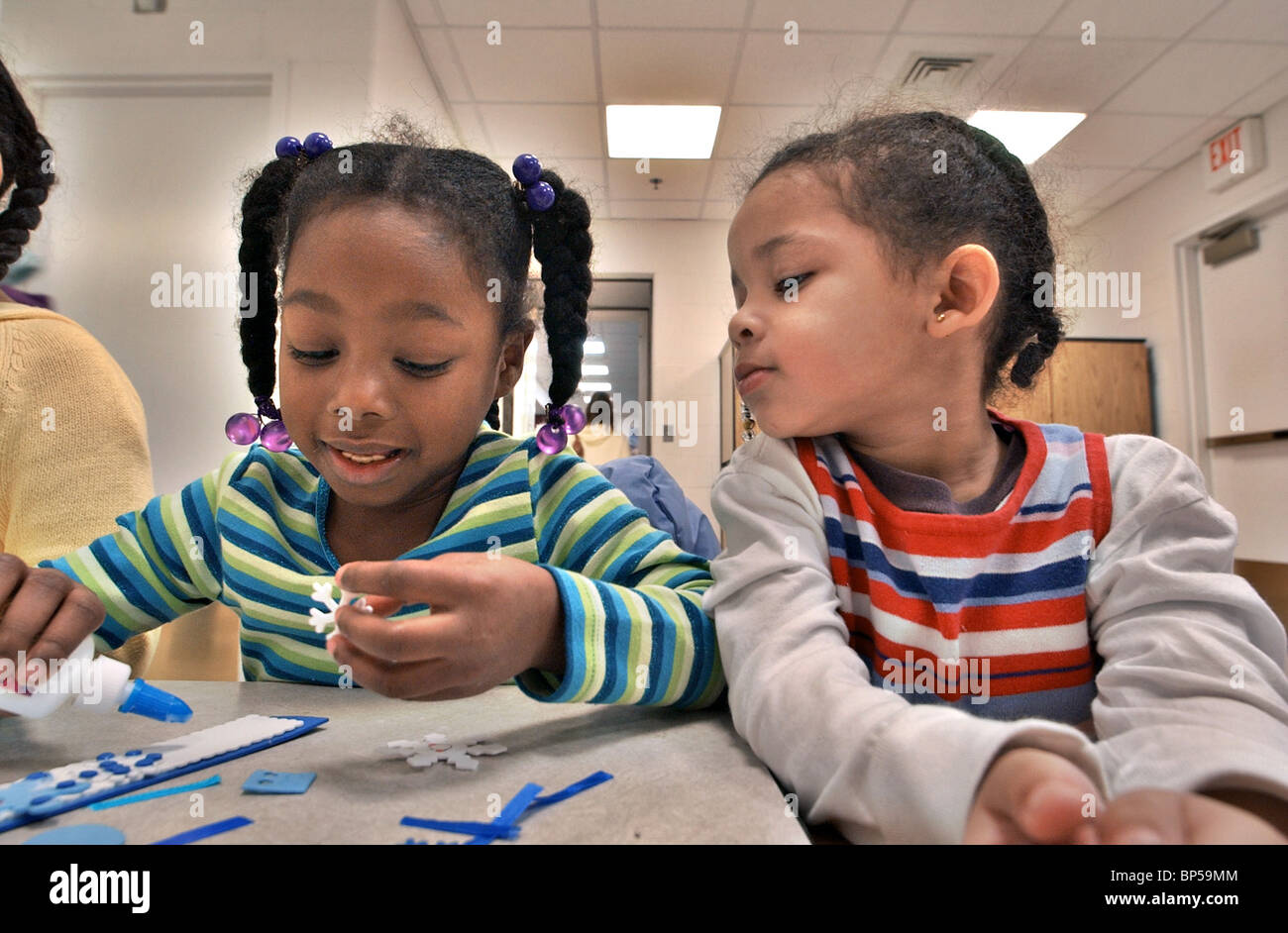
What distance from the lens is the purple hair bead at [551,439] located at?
725 mm

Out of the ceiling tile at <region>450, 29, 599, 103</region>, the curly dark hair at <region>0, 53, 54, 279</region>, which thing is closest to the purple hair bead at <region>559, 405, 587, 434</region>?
the curly dark hair at <region>0, 53, 54, 279</region>

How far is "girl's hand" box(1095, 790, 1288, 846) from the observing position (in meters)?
0.26

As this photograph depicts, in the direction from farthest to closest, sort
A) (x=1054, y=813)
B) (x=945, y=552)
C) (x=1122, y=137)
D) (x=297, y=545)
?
(x=1122, y=137)
(x=297, y=545)
(x=945, y=552)
(x=1054, y=813)

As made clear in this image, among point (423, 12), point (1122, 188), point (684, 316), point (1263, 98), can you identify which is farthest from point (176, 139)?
point (1122, 188)

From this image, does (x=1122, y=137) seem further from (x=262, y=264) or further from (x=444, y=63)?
(x=262, y=264)

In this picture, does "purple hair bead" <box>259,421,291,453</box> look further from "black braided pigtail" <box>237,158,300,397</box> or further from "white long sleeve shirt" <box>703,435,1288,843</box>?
"white long sleeve shirt" <box>703,435,1288,843</box>

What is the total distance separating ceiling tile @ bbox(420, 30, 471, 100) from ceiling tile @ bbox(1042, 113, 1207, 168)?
8.10ft

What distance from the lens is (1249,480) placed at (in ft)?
11.3

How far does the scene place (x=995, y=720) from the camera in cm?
37

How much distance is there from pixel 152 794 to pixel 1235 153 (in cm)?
432

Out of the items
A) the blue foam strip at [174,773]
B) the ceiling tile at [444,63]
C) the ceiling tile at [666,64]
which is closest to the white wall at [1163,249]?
the ceiling tile at [666,64]

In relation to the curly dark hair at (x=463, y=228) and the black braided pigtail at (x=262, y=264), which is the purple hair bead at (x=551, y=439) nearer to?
the curly dark hair at (x=463, y=228)

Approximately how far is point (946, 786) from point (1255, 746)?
0.18 meters
